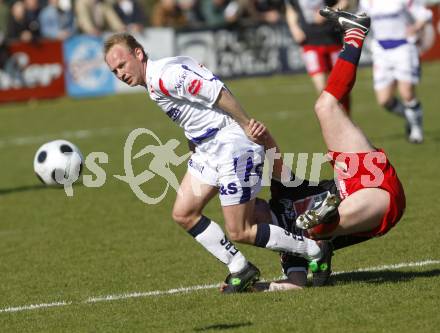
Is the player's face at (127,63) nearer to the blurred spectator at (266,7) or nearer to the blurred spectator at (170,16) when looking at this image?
the blurred spectator at (170,16)

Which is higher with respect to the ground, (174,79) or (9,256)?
(174,79)

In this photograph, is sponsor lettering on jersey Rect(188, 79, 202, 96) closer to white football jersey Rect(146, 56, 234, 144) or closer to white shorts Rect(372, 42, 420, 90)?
white football jersey Rect(146, 56, 234, 144)

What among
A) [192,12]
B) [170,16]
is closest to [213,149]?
[170,16]

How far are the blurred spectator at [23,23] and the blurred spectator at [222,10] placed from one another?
4251 mm

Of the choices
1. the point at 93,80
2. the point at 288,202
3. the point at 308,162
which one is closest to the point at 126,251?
the point at 288,202

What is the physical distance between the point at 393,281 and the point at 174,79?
2053 mm

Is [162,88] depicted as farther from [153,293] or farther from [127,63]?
[153,293]

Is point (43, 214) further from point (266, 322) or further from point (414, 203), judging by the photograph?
point (266, 322)

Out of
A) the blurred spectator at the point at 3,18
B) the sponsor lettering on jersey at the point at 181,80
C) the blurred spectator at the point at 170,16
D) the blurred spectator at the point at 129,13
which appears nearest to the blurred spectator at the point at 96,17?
the blurred spectator at the point at 129,13

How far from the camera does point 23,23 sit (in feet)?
78.8

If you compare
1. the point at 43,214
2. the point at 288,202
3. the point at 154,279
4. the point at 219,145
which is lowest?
the point at 43,214

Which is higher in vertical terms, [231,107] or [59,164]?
[231,107]

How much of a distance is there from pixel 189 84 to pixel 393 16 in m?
8.06

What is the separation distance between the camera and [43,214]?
11680 mm
